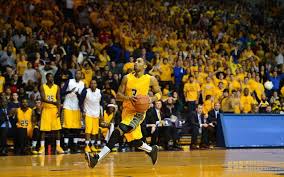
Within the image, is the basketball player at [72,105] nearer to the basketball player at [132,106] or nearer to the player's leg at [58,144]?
the player's leg at [58,144]

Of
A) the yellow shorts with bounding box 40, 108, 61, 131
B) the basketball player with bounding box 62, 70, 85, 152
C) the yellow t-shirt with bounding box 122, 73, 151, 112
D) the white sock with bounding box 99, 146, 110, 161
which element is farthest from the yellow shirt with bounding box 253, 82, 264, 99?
the white sock with bounding box 99, 146, 110, 161

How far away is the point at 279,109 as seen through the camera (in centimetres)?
2341

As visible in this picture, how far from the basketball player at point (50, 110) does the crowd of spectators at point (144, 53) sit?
39.0 inches

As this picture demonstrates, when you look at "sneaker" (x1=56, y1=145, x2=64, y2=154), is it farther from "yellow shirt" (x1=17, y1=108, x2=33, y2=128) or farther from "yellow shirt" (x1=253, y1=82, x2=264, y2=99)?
"yellow shirt" (x1=253, y1=82, x2=264, y2=99)

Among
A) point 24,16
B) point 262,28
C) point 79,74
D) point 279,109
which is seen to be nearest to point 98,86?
point 79,74

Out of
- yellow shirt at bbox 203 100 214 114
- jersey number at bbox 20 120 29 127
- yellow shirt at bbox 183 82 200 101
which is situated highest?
yellow shirt at bbox 183 82 200 101

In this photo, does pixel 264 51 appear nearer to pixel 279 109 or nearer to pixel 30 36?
pixel 279 109

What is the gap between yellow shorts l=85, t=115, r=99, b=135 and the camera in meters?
19.1

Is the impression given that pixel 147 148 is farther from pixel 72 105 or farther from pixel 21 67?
pixel 21 67

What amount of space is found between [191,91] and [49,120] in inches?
231

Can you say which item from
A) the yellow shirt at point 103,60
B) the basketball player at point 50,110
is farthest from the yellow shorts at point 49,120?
the yellow shirt at point 103,60

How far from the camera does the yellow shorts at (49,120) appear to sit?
18625 mm

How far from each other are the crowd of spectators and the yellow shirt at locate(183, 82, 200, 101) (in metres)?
0.03

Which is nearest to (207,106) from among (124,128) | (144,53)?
(144,53)
